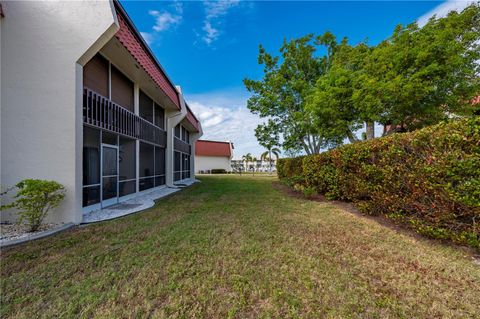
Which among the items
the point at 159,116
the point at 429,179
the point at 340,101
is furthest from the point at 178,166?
the point at 429,179

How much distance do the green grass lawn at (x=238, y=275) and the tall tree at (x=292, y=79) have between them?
38.5 feet

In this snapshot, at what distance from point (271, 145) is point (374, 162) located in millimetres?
12582

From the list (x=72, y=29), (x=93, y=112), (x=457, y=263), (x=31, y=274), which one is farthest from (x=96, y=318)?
(x=72, y=29)

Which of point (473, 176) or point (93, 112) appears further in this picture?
point (93, 112)

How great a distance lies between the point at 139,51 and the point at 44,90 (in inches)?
118

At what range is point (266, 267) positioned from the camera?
284 centimetres

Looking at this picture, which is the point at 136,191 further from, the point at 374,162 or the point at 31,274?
the point at 374,162

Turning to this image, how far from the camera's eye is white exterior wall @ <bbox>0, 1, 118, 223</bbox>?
Answer: 15.3ft

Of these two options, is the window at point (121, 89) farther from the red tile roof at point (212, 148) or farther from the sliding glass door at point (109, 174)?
the red tile roof at point (212, 148)

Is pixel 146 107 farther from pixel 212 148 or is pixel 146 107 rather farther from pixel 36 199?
pixel 212 148

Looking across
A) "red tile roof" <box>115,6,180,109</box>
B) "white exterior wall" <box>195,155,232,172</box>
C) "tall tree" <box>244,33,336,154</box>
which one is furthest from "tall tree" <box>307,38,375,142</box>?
"white exterior wall" <box>195,155,232,172</box>

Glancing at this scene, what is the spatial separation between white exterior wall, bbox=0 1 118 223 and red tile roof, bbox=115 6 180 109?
747mm

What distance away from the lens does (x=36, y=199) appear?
4164 mm

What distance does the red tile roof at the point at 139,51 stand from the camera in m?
5.44
